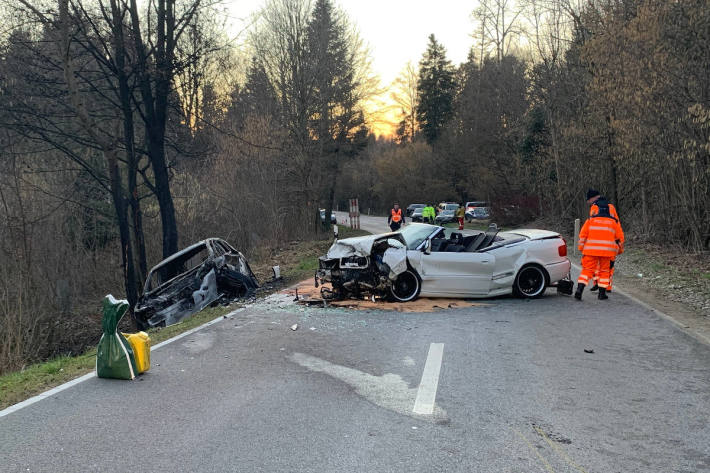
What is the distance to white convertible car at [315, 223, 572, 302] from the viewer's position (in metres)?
10.2

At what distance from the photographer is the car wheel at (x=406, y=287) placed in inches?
406

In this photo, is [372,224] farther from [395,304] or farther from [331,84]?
[395,304]

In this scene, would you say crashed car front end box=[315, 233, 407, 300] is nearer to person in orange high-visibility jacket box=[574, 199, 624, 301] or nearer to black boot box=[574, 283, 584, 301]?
black boot box=[574, 283, 584, 301]

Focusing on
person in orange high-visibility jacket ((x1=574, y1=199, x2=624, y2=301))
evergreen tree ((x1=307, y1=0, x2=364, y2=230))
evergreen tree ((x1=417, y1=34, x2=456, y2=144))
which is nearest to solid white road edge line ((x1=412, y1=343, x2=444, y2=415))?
person in orange high-visibility jacket ((x1=574, y1=199, x2=624, y2=301))

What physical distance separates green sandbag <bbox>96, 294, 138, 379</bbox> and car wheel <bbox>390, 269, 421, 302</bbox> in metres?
5.46

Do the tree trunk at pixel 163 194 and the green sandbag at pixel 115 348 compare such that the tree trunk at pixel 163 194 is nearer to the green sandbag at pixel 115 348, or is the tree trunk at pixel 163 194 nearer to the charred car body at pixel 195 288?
the charred car body at pixel 195 288

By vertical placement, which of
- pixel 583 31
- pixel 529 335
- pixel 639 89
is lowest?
pixel 529 335

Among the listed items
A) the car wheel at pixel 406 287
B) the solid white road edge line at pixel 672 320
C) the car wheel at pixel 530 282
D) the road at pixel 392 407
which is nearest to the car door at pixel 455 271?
the car wheel at pixel 406 287

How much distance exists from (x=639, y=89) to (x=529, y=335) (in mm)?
12011

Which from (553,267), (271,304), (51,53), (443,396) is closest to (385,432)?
(443,396)

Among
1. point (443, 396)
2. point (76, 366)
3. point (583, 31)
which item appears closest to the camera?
point (443, 396)

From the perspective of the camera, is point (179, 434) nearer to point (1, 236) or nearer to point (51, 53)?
point (1, 236)

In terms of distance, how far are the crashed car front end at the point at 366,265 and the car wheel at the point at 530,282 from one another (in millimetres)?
2371

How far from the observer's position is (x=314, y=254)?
20.4 metres
